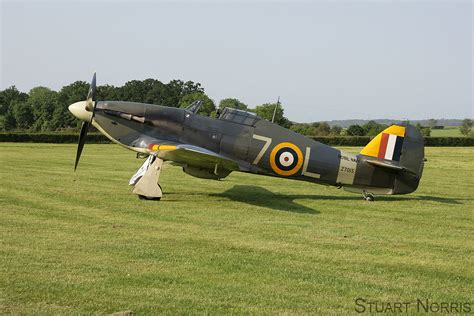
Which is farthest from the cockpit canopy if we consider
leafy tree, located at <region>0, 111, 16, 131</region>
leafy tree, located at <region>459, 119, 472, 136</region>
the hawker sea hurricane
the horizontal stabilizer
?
leafy tree, located at <region>0, 111, 16, 131</region>

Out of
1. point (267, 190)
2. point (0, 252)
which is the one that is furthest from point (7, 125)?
point (0, 252)

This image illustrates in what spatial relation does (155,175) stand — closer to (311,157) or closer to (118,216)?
(118,216)

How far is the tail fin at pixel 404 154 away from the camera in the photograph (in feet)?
40.4

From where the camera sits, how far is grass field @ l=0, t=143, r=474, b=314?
16.4 feet

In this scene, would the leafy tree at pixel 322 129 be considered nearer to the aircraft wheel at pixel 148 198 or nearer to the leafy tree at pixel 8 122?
the leafy tree at pixel 8 122

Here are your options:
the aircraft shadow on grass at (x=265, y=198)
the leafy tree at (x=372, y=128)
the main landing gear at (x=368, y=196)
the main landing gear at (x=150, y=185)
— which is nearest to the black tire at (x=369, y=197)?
the main landing gear at (x=368, y=196)

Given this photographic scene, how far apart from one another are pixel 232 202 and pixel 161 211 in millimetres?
2130

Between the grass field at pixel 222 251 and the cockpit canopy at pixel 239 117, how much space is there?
5.83 ft

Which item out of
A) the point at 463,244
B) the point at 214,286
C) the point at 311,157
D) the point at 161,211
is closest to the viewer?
the point at 214,286

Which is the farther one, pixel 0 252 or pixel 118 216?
pixel 118 216

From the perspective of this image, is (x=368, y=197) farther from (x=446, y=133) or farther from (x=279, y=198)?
(x=446, y=133)

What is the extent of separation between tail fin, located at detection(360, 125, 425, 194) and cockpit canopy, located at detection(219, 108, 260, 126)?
307 cm

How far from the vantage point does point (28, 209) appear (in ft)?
30.9

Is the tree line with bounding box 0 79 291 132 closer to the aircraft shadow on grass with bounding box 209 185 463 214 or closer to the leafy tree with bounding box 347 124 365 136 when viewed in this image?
the leafy tree with bounding box 347 124 365 136
